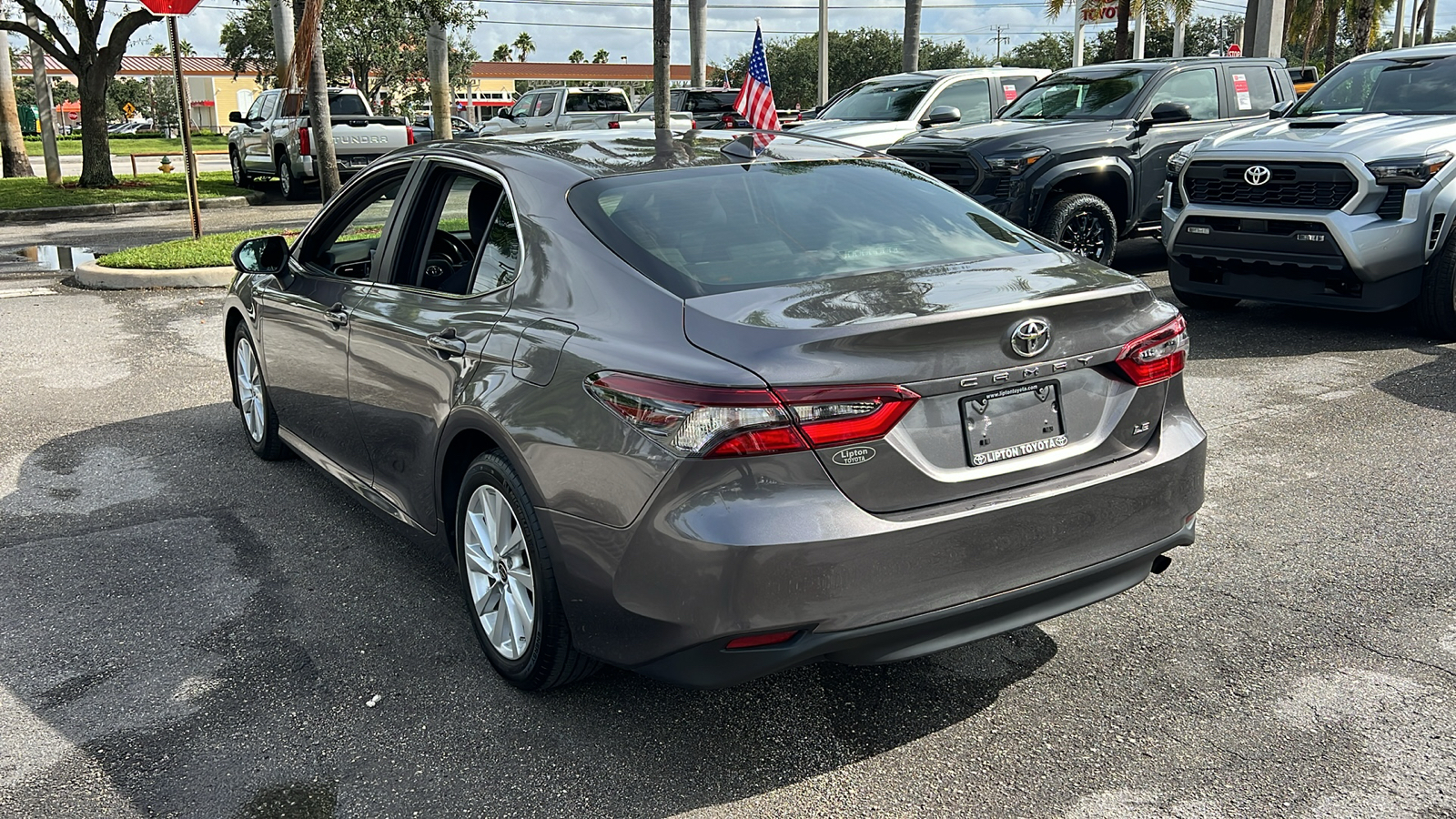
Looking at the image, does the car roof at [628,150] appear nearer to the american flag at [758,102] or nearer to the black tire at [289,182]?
the american flag at [758,102]

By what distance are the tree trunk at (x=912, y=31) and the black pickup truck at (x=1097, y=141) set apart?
1430 centimetres

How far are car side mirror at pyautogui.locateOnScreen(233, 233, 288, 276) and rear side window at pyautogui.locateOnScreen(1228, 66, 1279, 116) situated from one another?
9.70 metres

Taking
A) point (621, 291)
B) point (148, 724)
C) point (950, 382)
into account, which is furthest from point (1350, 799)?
point (148, 724)

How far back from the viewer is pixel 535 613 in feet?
11.2

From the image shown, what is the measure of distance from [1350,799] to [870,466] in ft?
4.75

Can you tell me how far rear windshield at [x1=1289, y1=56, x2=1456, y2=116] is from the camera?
8.85m

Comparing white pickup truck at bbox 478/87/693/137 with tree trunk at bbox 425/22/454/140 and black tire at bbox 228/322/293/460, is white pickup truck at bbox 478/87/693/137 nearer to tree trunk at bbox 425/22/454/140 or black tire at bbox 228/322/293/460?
tree trunk at bbox 425/22/454/140

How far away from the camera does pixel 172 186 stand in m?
22.8

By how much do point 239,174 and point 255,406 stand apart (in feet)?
67.1

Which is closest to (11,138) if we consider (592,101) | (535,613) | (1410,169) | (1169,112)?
(592,101)

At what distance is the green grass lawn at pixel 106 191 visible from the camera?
770 inches

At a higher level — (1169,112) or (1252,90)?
(1252,90)

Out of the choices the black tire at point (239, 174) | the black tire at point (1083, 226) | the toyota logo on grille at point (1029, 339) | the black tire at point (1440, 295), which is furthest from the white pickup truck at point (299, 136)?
the toyota logo on grille at point (1029, 339)

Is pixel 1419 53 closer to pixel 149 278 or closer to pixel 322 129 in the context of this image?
pixel 149 278
